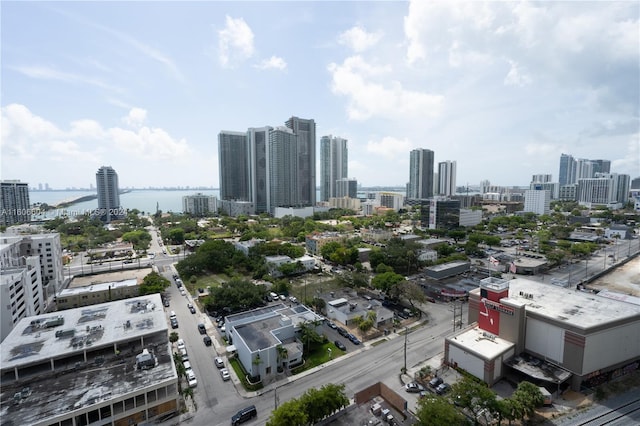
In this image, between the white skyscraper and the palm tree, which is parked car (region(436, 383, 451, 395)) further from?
the white skyscraper

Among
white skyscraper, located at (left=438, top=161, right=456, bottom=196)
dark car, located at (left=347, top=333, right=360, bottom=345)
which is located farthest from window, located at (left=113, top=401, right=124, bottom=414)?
white skyscraper, located at (left=438, top=161, right=456, bottom=196)

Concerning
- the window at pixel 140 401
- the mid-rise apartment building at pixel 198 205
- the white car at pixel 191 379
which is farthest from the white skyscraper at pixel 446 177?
the window at pixel 140 401

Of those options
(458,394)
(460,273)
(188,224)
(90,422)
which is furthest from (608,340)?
(188,224)

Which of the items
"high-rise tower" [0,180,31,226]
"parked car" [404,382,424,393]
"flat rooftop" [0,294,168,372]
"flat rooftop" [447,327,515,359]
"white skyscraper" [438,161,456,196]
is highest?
"white skyscraper" [438,161,456,196]

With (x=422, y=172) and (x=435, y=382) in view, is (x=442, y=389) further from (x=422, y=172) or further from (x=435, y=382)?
(x=422, y=172)

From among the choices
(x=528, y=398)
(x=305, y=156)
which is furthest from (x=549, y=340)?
(x=305, y=156)

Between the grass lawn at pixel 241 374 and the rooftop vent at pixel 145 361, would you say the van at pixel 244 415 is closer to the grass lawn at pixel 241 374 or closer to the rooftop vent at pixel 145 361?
the grass lawn at pixel 241 374
